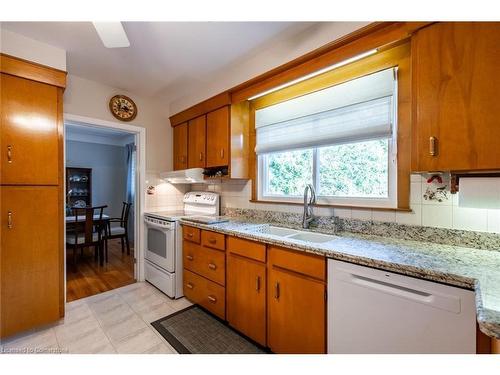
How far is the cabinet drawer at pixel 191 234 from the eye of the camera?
2193 mm

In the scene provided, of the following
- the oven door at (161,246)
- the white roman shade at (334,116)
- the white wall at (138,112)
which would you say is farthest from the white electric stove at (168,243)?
the white roman shade at (334,116)

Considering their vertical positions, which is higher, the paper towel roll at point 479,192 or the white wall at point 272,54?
the white wall at point 272,54

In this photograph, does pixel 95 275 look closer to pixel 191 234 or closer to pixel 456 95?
pixel 191 234

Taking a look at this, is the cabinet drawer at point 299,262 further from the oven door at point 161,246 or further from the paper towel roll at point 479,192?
the oven door at point 161,246

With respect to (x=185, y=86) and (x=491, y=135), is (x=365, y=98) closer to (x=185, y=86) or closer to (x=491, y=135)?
(x=491, y=135)

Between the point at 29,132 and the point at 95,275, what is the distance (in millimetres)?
2114

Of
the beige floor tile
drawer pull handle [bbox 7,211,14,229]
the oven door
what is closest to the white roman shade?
the oven door

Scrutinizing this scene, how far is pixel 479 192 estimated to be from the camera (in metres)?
1.15

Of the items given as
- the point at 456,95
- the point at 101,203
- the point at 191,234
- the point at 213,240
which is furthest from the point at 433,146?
the point at 101,203

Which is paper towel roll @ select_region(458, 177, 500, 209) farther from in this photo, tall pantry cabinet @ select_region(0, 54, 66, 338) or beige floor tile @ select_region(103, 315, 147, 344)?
tall pantry cabinet @ select_region(0, 54, 66, 338)

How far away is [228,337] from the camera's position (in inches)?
69.8

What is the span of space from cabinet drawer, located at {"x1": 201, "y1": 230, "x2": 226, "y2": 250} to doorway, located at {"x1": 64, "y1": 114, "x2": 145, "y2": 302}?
1.24 m

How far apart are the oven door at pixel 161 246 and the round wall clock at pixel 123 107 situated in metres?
1.34

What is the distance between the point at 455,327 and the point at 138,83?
10.4ft
